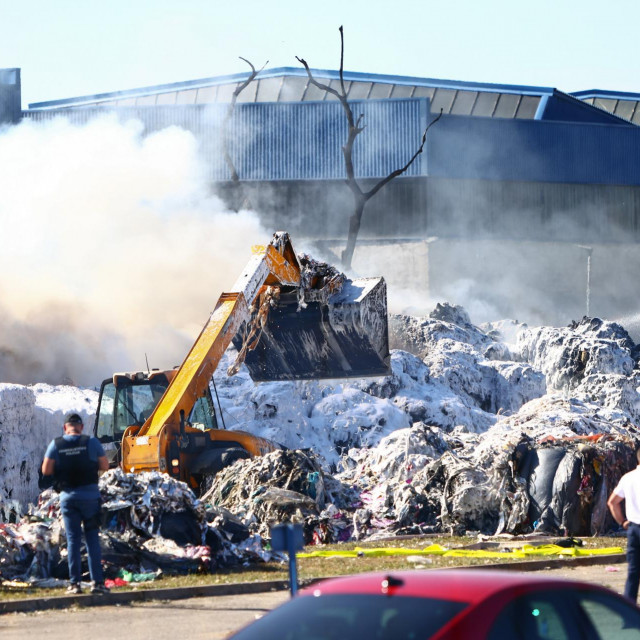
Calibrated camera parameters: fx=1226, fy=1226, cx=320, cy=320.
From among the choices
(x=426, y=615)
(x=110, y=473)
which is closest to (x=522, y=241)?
(x=110, y=473)

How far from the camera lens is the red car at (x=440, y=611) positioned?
485 cm

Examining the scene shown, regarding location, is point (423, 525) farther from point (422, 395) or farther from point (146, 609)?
point (422, 395)

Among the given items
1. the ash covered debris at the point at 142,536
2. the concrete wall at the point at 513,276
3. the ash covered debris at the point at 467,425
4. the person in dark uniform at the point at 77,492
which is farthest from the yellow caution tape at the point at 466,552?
the concrete wall at the point at 513,276

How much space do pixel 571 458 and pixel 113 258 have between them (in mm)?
17243

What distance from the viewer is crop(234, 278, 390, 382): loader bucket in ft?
67.7

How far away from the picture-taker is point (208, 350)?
57.6 feet

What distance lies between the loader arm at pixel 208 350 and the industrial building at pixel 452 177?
27.1 metres

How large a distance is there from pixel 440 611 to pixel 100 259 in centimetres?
2768

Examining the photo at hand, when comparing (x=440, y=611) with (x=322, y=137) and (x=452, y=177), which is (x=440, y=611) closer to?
(x=322, y=137)

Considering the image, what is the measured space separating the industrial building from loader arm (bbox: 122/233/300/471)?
1067 inches

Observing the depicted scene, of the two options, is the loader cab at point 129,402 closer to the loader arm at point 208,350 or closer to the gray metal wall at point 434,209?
the loader arm at point 208,350

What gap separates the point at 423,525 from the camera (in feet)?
59.7

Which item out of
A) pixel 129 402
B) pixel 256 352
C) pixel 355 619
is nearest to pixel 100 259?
pixel 256 352

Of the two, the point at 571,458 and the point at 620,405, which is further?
the point at 620,405
